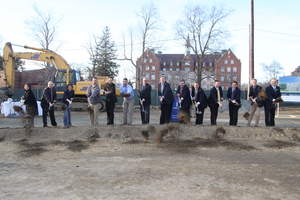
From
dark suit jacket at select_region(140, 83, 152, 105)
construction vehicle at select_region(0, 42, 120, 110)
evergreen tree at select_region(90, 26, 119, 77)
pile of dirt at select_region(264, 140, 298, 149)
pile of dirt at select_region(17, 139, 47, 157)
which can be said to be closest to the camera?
pile of dirt at select_region(17, 139, 47, 157)

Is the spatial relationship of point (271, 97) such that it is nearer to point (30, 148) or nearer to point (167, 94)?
point (167, 94)

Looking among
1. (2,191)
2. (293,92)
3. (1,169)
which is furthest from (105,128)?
(293,92)

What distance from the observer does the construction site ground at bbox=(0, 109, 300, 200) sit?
163 inches

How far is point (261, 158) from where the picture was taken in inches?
247

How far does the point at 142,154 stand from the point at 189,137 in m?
2.05

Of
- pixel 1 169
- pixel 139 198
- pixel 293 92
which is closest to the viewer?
pixel 139 198

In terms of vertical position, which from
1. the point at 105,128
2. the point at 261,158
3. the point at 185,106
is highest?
the point at 185,106

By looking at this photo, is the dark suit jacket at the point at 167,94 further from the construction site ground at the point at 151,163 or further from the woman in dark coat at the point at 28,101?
the woman in dark coat at the point at 28,101

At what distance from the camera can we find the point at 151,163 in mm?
5793

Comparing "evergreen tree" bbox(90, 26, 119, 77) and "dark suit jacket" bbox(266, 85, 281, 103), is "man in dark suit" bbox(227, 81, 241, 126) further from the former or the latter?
"evergreen tree" bbox(90, 26, 119, 77)

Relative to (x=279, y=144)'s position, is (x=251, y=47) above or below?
above

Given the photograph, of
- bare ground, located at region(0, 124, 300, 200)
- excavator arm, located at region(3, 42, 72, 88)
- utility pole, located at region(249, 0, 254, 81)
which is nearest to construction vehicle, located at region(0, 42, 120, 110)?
excavator arm, located at region(3, 42, 72, 88)

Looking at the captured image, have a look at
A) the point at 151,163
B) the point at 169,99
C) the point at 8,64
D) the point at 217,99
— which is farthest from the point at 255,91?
the point at 8,64

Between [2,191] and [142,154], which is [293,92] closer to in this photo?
[142,154]
